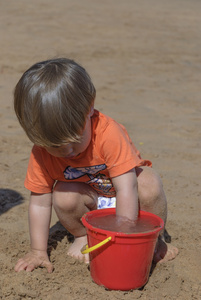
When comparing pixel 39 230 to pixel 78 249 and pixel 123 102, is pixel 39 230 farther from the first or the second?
pixel 123 102

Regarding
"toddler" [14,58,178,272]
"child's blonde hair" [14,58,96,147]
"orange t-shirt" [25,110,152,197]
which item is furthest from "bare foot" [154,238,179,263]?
"child's blonde hair" [14,58,96,147]

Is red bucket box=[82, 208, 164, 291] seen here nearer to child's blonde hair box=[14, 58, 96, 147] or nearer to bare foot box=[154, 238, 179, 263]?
bare foot box=[154, 238, 179, 263]

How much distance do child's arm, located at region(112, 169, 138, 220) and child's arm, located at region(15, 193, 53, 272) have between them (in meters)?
0.41

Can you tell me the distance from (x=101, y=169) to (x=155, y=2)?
12253 mm

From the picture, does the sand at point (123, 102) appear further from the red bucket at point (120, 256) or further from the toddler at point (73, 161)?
the toddler at point (73, 161)

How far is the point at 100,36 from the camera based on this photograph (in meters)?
9.27

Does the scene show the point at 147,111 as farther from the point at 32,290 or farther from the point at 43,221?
the point at 32,290

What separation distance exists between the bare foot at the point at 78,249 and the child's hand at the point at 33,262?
0.50 feet

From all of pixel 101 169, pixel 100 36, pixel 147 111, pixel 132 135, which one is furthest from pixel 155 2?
pixel 101 169

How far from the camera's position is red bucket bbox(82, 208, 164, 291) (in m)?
2.12

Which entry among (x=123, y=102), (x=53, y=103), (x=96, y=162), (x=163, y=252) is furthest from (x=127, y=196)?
(x=123, y=102)

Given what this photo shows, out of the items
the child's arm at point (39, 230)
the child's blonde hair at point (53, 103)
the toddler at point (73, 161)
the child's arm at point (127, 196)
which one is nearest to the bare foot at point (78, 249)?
the toddler at point (73, 161)

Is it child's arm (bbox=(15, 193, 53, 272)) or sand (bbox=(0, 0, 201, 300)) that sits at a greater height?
child's arm (bbox=(15, 193, 53, 272))

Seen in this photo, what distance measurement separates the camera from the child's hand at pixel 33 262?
2.42 m
